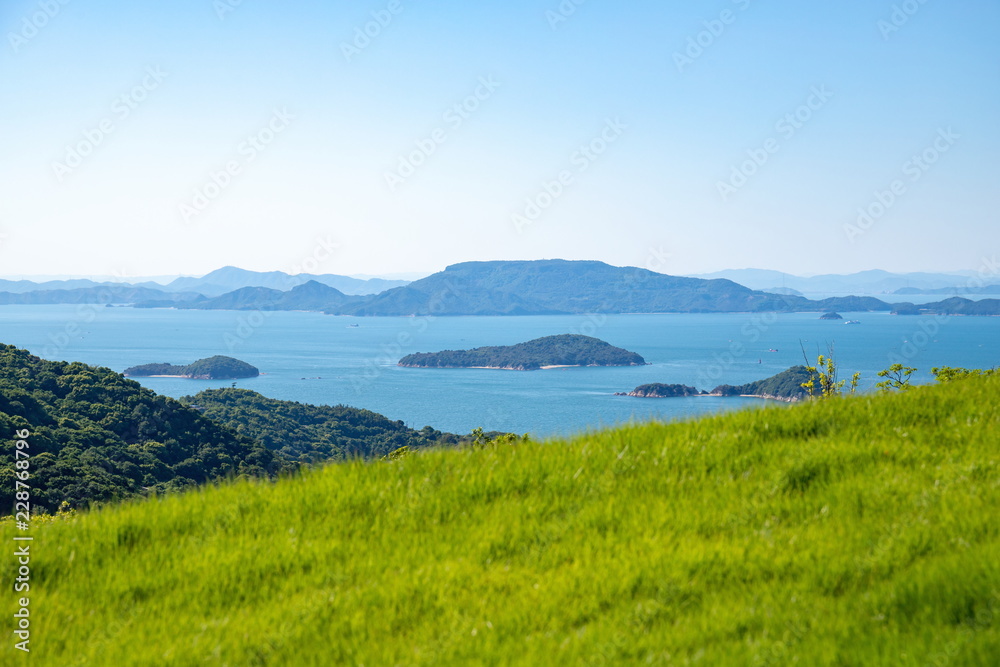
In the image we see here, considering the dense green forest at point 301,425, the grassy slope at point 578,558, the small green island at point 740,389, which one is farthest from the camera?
the small green island at point 740,389

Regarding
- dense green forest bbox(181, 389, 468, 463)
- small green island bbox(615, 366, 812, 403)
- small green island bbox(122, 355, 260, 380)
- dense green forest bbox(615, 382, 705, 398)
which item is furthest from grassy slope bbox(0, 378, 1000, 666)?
small green island bbox(122, 355, 260, 380)

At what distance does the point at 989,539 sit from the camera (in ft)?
13.2

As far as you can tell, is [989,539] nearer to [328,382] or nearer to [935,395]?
[935,395]

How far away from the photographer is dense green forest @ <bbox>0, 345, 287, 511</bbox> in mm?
33469

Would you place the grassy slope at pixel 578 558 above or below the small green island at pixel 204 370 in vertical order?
above

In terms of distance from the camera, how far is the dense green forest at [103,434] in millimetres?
33469

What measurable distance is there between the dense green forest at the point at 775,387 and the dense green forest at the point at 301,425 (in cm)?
4978

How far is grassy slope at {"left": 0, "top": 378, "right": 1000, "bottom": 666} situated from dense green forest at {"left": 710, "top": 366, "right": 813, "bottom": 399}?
85.4m

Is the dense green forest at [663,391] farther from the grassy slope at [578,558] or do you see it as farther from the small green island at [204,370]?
the grassy slope at [578,558]

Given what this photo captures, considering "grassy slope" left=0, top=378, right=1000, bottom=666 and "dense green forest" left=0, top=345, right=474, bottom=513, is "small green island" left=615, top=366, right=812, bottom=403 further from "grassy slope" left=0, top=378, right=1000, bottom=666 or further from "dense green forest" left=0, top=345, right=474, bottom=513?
"grassy slope" left=0, top=378, right=1000, bottom=666

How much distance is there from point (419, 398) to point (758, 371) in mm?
79400

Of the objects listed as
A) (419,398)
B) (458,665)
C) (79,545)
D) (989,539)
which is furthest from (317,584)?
Answer: (419,398)

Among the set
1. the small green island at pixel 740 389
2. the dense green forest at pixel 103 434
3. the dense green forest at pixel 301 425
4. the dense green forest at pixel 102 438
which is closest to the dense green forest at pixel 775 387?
the small green island at pixel 740 389

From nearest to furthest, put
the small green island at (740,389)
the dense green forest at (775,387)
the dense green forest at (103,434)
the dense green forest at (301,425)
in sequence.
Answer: the dense green forest at (103,434) < the dense green forest at (301,425) < the dense green forest at (775,387) < the small green island at (740,389)
